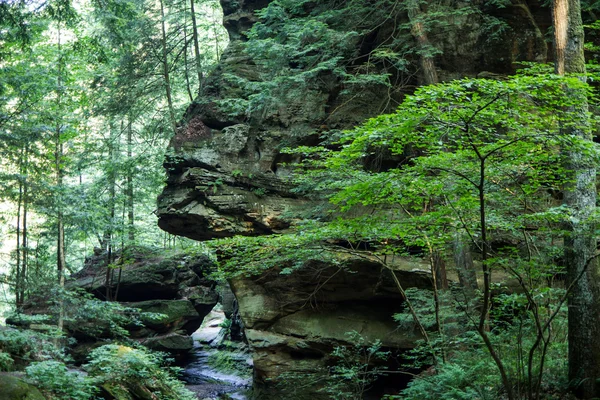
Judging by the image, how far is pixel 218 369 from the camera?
59.6ft

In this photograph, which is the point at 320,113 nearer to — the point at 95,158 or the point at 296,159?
the point at 296,159

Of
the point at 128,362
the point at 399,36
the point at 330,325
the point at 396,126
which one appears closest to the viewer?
the point at 396,126

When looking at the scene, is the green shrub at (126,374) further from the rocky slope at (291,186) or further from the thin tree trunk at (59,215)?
the rocky slope at (291,186)

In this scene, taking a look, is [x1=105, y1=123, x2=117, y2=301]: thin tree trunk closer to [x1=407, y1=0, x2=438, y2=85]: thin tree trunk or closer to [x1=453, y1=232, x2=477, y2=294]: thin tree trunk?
[x1=407, y1=0, x2=438, y2=85]: thin tree trunk

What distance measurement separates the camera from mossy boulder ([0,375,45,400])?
6129mm

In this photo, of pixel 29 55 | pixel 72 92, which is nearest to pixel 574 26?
pixel 29 55

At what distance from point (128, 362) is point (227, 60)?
10.1m

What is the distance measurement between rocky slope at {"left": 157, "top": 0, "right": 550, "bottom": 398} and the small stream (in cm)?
240

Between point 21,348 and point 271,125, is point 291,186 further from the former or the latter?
point 21,348

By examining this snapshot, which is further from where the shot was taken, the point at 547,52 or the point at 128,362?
the point at 547,52

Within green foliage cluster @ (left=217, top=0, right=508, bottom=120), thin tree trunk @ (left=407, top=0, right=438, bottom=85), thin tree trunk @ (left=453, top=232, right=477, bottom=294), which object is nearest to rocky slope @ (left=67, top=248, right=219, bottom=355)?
green foliage cluster @ (left=217, top=0, right=508, bottom=120)

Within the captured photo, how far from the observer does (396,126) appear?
465 centimetres

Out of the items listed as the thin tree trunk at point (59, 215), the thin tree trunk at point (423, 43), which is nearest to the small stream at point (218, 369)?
the thin tree trunk at point (59, 215)

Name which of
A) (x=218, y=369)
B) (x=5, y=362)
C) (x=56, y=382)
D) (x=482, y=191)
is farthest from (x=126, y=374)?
(x=218, y=369)
